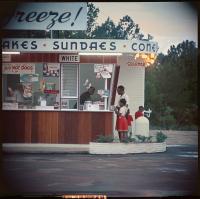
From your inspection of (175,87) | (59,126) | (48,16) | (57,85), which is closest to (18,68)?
(57,85)

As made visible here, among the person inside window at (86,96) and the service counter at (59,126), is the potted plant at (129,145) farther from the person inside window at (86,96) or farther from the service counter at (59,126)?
the person inside window at (86,96)

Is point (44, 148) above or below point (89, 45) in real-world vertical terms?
below

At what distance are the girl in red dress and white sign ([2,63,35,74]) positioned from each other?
1.65 metres

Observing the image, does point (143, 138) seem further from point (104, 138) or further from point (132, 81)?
point (132, 81)

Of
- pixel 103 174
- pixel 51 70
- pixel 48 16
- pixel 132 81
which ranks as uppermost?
pixel 48 16

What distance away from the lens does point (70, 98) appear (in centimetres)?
1141

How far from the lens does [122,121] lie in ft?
37.1

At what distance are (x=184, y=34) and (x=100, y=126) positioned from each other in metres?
2.16

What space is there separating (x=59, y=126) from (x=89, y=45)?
4.93ft

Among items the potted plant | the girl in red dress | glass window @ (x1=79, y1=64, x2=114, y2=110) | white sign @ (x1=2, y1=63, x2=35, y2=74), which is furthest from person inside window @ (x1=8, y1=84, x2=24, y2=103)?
the girl in red dress

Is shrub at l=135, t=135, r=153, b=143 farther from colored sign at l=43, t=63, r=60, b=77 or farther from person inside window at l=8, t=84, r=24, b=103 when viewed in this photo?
person inside window at l=8, t=84, r=24, b=103

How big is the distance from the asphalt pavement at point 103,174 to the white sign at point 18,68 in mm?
1430

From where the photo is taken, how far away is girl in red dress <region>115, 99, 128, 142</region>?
11289 mm

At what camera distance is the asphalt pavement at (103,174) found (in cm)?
1102
